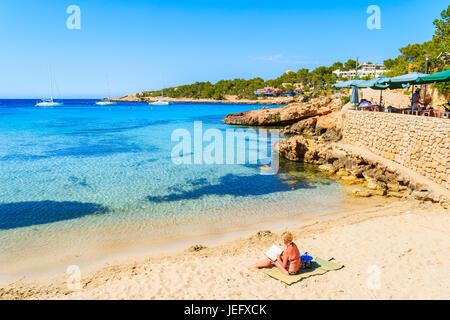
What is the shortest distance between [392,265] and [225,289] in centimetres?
373

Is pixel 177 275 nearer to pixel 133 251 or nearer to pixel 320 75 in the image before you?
pixel 133 251

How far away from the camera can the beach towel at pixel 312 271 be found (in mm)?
5775

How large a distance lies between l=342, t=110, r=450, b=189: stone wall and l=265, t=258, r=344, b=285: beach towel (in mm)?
7469

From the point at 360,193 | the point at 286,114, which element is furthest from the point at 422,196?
the point at 286,114

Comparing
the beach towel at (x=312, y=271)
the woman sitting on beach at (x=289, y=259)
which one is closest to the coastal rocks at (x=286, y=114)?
the beach towel at (x=312, y=271)

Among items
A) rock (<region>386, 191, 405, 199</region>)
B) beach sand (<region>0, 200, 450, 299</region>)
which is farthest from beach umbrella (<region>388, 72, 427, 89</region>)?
beach sand (<region>0, 200, 450, 299</region>)

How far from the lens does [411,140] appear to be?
13203 mm

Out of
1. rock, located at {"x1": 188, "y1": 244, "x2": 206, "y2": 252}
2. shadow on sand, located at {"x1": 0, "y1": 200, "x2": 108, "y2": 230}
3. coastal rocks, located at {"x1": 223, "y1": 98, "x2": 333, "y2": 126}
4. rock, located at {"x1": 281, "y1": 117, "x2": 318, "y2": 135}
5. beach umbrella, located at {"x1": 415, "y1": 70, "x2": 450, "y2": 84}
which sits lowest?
rock, located at {"x1": 188, "y1": 244, "x2": 206, "y2": 252}

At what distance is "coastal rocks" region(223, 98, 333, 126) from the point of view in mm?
35625

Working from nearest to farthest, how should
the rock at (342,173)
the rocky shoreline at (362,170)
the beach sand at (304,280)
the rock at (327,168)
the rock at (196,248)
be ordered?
the beach sand at (304,280)
the rock at (196,248)
the rocky shoreline at (362,170)
the rock at (342,173)
the rock at (327,168)

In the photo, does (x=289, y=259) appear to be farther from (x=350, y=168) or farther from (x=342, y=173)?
(x=350, y=168)

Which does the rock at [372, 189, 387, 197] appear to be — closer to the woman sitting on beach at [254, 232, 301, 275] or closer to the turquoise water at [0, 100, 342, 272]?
the turquoise water at [0, 100, 342, 272]

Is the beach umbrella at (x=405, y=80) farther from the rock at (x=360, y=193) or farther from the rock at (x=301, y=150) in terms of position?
the rock at (x=360, y=193)

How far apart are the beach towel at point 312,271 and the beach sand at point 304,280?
112 millimetres
